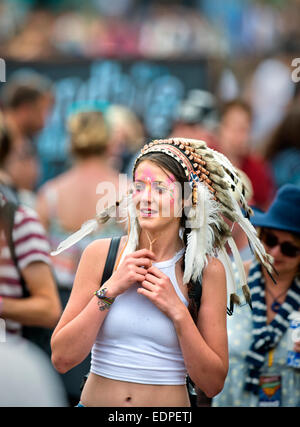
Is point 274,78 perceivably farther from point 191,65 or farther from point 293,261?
point 293,261

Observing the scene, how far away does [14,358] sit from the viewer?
6.16ft

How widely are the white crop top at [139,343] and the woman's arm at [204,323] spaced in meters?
0.08

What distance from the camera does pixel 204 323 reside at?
2705mm

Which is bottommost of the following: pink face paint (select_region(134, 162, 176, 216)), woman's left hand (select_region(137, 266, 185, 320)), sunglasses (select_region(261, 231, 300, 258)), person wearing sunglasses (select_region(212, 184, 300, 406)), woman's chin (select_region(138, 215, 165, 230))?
person wearing sunglasses (select_region(212, 184, 300, 406))

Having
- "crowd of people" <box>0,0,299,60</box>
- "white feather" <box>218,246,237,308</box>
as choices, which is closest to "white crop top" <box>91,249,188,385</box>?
"white feather" <box>218,246,237,308</box>

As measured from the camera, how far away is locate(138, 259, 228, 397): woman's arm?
2.61 meters

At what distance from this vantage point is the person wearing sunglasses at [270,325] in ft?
11.0

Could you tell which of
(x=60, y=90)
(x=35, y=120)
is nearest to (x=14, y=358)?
(x=35, y=120)

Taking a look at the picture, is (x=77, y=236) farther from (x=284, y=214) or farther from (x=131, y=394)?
(x=284, y=214)

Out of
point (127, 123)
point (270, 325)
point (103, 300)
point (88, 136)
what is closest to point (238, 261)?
point (103, 300)

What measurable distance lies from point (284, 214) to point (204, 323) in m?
0.95

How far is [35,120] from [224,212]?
511cm

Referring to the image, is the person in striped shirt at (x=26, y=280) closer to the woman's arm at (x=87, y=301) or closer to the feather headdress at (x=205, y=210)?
the feather headdress at (x=205, y=210)

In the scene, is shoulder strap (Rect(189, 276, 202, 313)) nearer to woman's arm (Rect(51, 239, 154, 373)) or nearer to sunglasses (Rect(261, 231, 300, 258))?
woman's arm (Rect(51, 239, 154, 373))
